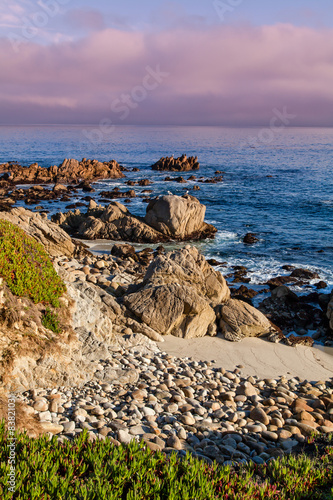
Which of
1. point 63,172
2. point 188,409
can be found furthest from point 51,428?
point 63,172

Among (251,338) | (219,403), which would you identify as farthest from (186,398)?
(251,338)

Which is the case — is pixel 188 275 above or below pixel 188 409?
above

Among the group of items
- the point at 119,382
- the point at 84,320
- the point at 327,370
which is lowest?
the point at 327,370

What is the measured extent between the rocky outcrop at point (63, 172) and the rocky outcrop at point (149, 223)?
2916 cm

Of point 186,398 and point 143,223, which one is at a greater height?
point 143,223

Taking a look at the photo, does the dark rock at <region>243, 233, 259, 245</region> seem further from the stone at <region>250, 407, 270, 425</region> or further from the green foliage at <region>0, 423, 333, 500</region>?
the green foliage at <region>0, 423, 333, 500</region>

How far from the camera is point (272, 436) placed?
27.4 feet

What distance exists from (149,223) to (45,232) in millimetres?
10395

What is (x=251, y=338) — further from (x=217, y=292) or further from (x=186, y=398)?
(x=186, y=398)

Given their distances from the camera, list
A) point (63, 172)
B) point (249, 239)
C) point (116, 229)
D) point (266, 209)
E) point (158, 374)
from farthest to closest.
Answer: point (63, 172), point (266, 209), point (249, 239), point (116, 229), point (158, 374)

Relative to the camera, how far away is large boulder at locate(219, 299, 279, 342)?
13930 mm

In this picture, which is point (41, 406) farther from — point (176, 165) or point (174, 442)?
point (176, 165)

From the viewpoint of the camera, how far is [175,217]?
30188 mm

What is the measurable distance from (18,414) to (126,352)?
4.37 meters
